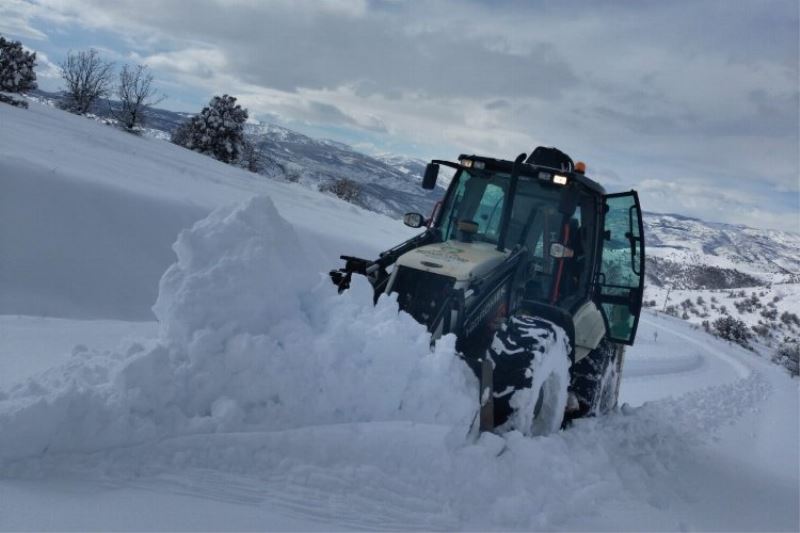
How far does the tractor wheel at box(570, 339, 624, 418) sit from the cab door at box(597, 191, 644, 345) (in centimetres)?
27

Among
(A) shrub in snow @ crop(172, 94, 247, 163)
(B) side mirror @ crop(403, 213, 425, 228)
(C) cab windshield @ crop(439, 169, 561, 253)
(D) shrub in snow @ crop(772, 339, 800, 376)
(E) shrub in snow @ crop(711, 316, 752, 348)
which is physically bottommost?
(E) shrub in snow @ crop(711, 316, 752, 348)

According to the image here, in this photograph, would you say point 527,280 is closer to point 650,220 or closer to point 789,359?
point 650,220

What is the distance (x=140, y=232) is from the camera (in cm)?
954

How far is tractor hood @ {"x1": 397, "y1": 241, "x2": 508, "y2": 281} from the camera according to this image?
4.29 metres

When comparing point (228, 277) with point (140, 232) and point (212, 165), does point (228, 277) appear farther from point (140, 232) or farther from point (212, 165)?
point (212, 165)

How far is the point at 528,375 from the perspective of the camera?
3982 millimetres

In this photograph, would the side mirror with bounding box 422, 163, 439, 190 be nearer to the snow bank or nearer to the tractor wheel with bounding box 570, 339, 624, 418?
the tractor wheel with bounding box 570, 339, 624, 418

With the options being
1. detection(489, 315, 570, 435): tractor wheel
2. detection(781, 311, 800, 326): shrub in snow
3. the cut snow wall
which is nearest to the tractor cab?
detection(489, 315, 570, 435): tractor wheel

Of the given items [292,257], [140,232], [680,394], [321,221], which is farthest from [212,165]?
[292,257]

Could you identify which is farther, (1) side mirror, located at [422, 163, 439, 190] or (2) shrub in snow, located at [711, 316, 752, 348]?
(2) shrub in snow, located at [711, 316, 752, 348]

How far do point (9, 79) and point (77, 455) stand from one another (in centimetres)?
3627

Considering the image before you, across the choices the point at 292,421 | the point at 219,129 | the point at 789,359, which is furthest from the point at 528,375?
the point at 219,129

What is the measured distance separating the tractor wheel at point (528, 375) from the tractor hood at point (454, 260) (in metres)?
0.45

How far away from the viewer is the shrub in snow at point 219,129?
34.4 metres
